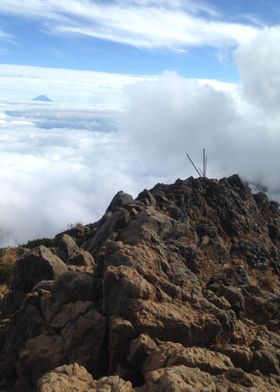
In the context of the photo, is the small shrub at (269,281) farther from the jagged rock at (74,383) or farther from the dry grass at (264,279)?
the jagged rock at (74,383)

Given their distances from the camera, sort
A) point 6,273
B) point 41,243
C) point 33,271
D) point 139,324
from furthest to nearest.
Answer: point 41,243 → point 6,273 → point 33,271 → point 139,324

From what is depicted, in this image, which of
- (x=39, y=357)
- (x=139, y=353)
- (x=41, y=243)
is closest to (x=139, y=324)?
(x=139, y=353)

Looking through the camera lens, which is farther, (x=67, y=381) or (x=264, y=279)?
(x=264, y=279)

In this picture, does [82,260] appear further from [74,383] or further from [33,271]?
[74,383]

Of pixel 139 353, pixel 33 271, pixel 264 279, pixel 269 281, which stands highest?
pixel 264 279

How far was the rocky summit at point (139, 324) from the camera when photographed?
41.0 feet

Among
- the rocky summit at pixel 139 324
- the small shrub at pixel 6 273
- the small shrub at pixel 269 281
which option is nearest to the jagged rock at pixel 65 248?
the rocky summit at pixel 139 324

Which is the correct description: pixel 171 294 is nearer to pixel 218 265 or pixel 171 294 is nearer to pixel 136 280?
pixel 136 280

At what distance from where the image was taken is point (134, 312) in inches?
583

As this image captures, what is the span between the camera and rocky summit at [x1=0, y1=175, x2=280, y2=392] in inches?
492

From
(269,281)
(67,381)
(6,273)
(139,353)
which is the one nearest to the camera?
(67,381)

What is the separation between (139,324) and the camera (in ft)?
47.5

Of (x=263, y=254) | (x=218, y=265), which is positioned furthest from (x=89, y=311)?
(x=263, y=254)

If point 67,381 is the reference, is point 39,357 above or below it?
above
